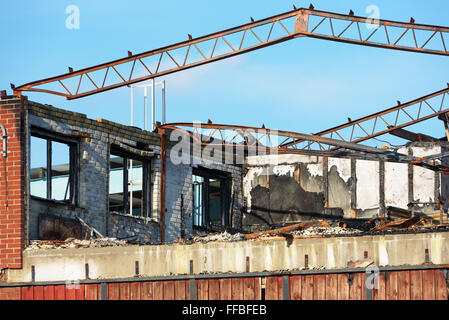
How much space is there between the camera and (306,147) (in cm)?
2923

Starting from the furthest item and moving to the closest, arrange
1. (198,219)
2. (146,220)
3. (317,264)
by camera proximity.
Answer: (198,219) → (146,220) → (317,264)

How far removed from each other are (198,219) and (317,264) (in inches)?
431

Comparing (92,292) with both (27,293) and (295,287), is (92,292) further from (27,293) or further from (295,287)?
(295,287)

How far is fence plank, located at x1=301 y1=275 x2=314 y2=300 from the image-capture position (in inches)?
768

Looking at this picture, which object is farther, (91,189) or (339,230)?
(91,189)

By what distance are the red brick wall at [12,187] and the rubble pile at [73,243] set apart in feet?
1.37

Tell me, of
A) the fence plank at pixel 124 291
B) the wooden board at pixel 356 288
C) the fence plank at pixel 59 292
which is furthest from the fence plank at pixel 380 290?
the fence plank at pixel 59 292

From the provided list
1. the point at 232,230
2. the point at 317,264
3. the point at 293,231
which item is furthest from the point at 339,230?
the point at 232,230

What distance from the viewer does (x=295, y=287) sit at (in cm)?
1973

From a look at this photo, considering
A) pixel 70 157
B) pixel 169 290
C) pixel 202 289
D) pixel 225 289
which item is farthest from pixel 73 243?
pixel 225 289

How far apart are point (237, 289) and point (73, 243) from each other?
5.19 meters

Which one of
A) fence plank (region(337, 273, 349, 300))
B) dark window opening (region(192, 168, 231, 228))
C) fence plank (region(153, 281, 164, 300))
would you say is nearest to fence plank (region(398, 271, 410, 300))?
fence plank (region(337, 273, 349, 300))

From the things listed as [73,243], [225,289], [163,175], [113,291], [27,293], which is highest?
[163,175]
